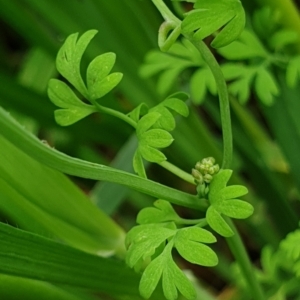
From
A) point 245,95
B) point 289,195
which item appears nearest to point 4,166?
point 245,95

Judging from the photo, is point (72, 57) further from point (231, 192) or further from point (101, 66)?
point (231, 192)

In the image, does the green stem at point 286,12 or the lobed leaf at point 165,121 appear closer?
the lobed leaf at point 165,121

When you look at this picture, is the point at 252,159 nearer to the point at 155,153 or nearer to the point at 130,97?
the point at 130,97

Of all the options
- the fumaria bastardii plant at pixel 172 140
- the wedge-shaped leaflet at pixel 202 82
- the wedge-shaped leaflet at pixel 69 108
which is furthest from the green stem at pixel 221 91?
the wedge-shaped leaflet at pixel 202 82

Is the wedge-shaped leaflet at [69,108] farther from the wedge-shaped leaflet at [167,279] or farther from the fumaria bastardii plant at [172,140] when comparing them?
the wedge-shaped leaflet at [167,279]

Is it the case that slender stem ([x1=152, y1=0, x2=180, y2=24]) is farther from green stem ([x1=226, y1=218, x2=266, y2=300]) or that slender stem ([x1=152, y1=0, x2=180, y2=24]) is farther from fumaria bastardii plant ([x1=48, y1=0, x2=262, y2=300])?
green stem ([x1=226, y1=218, x2=266, y2=300])

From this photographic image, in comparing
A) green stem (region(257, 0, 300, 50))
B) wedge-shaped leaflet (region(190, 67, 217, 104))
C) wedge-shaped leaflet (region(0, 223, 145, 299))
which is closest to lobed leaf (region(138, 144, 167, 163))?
wedge-shaped leaflet (region(0, 223, 145, 299))

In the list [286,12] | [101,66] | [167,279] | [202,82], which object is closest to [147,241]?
[167,279]
